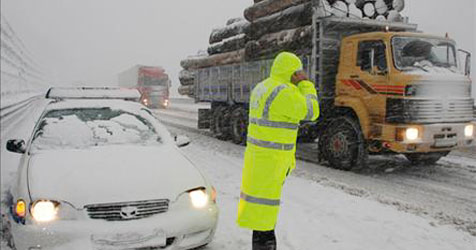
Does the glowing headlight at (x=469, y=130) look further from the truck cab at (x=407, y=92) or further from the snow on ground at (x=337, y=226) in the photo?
the snow on ground at (x=337, y=226)

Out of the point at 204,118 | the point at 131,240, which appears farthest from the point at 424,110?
the point at 204,118

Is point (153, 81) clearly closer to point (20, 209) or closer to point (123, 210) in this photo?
point (20, 209)

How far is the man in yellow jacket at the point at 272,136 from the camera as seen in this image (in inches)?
133

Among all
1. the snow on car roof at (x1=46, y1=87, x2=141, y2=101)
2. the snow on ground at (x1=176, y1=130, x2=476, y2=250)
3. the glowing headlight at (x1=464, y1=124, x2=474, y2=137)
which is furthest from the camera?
the glowing headlight at (x1=464, y1=124, x2=474, y2=137)

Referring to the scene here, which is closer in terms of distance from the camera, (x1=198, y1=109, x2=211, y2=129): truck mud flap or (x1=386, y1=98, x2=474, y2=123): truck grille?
(x1=386, y1=98, x2=474, y2=123): truck grille

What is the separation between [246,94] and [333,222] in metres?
7.15

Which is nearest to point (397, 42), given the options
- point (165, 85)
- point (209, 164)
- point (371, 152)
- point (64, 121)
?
point (371, 152)

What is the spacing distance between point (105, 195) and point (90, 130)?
1.63 meters

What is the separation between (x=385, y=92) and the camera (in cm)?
797

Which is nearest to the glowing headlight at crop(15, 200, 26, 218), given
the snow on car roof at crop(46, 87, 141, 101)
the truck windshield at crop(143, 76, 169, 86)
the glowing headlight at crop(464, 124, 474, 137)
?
the snow on car roof at crop(46, 87, 141, 101)

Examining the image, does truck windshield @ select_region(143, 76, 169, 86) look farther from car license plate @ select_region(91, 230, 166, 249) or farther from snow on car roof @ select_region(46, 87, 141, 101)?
car license plate @ select_region(91, 230, 166, 249)

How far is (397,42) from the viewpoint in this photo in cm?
812

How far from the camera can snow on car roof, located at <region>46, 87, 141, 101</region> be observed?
19.1ft

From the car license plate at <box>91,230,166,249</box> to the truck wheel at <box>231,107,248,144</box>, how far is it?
859 centimetres
